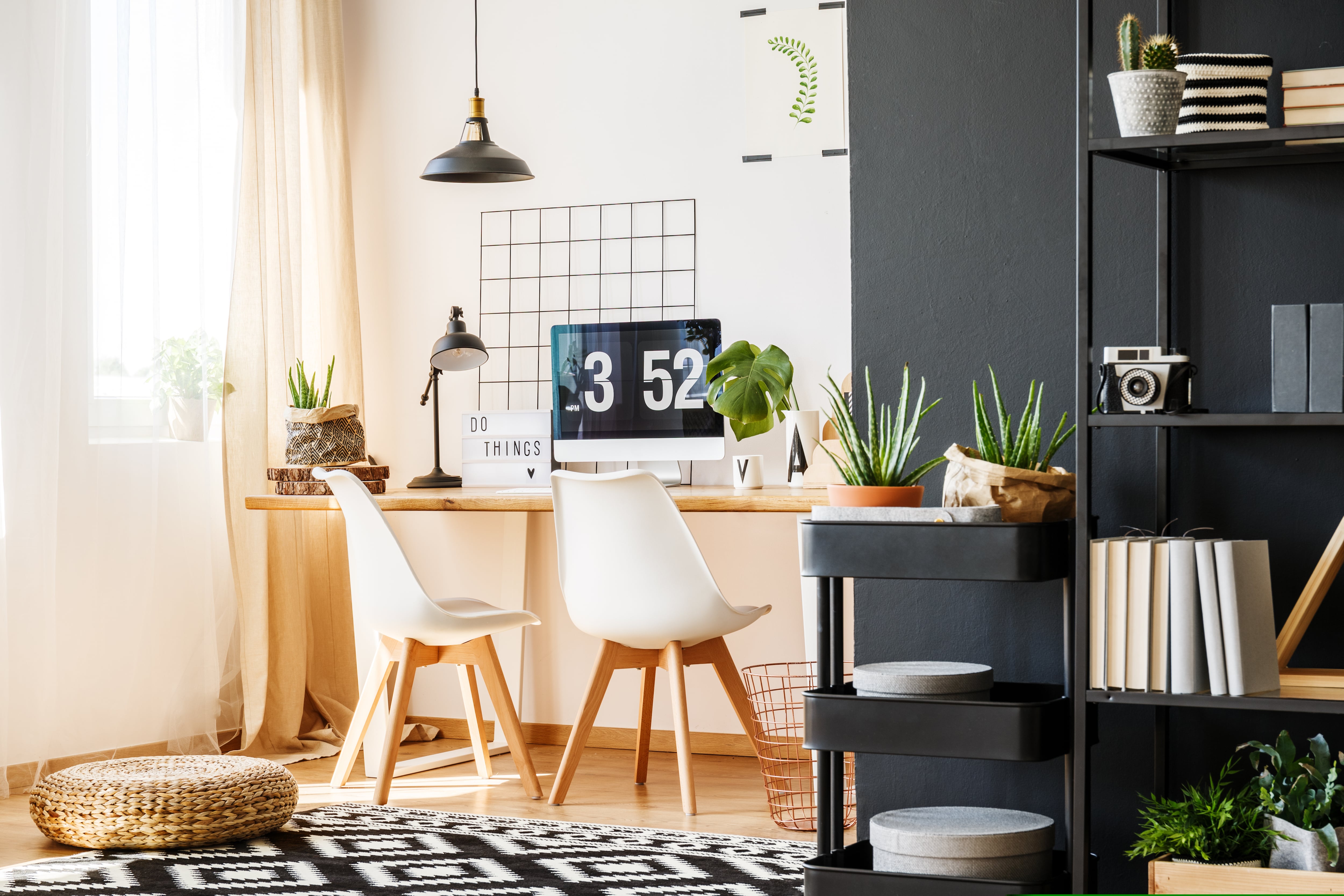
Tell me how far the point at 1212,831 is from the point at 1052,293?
86 cm

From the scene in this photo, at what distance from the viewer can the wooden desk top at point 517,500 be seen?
3.28 m

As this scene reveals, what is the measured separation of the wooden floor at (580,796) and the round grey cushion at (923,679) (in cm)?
95

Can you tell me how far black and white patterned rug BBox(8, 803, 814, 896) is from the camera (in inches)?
104

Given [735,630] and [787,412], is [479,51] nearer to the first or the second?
[787,412]

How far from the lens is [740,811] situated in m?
3.34

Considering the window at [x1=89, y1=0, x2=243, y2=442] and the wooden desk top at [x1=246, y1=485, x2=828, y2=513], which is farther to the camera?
the window at [x1=89, y1=0, x2=243, y2=442]

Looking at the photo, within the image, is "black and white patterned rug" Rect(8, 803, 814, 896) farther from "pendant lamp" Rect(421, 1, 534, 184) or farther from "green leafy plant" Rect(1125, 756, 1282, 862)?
"pendant lamp" Rect(421, 1, 534, 184)

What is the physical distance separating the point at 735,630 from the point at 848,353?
36.0 inches

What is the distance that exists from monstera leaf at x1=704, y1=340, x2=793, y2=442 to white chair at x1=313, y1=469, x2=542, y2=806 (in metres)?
0.71

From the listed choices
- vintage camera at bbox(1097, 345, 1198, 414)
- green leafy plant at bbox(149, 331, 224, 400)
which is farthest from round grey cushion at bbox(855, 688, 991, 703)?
green leafy plant at bbox(149, 331, 224, 400)

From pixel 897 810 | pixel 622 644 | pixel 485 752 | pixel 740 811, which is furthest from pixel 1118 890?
pixel 485 752

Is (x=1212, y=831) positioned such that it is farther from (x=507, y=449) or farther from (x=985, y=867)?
(x=507, y=449)

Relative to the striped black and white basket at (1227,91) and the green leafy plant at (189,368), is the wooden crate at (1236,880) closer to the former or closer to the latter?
the striped black and white basket at (1227,91)

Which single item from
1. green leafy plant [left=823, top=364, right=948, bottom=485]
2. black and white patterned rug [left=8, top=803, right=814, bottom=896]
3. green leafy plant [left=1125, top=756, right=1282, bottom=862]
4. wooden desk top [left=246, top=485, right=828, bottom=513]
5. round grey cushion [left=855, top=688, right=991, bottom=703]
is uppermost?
green leafy plant [left=823, top=364, right=948, bottom=485]
